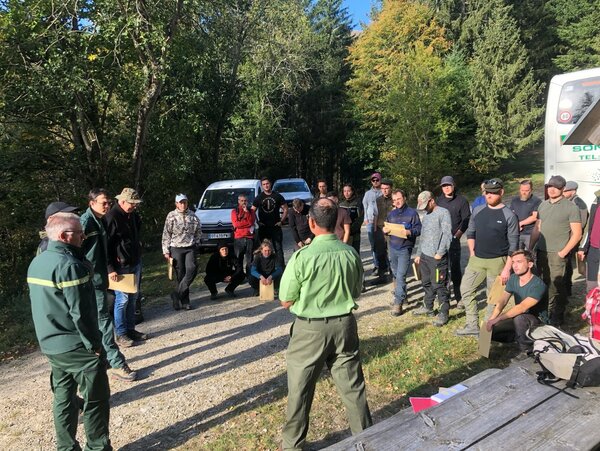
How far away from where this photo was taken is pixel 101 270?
4688 millimetres

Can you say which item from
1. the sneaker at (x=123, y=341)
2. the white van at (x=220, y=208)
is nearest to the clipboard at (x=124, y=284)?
the sneaker at (x=123, y=341)

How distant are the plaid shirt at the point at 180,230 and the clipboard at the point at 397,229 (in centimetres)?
302

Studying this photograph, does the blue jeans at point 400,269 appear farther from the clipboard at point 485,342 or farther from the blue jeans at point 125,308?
the blue jeans at point 125,308

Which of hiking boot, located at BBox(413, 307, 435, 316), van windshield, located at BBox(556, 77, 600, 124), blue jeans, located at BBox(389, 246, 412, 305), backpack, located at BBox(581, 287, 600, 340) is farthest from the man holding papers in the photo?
van windshield, located at BBox(556, 77, 600, 124)

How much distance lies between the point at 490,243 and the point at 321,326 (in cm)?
312

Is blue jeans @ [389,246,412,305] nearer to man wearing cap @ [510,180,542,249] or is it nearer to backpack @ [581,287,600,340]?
man wearing cap @ [510,180,542,249]

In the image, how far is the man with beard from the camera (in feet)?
14.7

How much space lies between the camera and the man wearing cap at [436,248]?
585 centimetres

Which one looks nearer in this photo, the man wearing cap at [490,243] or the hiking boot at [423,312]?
the man wearing cap at [490,243]

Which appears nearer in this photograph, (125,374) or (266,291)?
(125,374)

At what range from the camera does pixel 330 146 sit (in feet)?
111

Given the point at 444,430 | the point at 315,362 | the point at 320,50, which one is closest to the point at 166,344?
the point at 315,362

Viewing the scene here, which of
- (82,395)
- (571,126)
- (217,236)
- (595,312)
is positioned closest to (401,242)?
(595,312)

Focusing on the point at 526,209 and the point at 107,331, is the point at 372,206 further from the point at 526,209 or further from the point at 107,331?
the point at 107,331
